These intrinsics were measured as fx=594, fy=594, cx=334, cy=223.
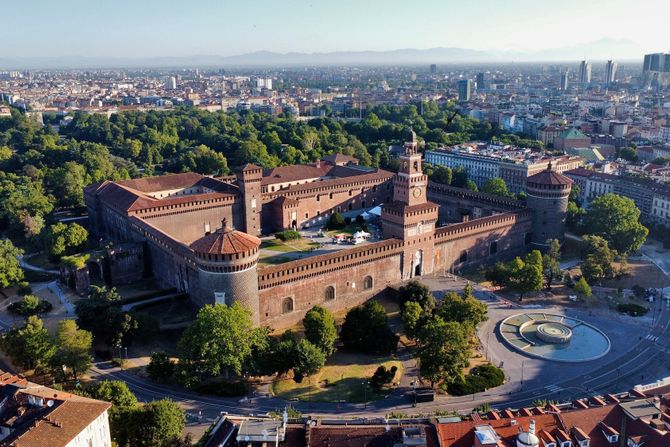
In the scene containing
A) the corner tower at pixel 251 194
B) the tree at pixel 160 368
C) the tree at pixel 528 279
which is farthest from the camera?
the corner tower at pixel 251 194

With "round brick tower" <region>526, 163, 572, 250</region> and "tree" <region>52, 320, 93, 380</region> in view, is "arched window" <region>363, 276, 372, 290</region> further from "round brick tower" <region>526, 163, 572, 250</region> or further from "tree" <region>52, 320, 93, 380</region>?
"tree" <region>52, 320, 93, 380</region>

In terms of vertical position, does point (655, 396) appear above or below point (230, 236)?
below

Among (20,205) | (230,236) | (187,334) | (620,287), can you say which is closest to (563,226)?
(620,287)

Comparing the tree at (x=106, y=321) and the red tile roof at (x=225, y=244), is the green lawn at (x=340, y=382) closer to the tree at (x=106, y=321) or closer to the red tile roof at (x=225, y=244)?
the red tile roof at (x=225, y=244)

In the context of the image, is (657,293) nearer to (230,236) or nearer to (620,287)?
(620,287)

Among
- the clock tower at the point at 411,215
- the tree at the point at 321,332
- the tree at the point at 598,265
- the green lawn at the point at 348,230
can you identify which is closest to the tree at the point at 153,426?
the tree at the point at 321,332

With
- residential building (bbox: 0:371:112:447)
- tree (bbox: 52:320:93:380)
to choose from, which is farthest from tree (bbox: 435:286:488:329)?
tree (bbox: 52:320:93:380)
